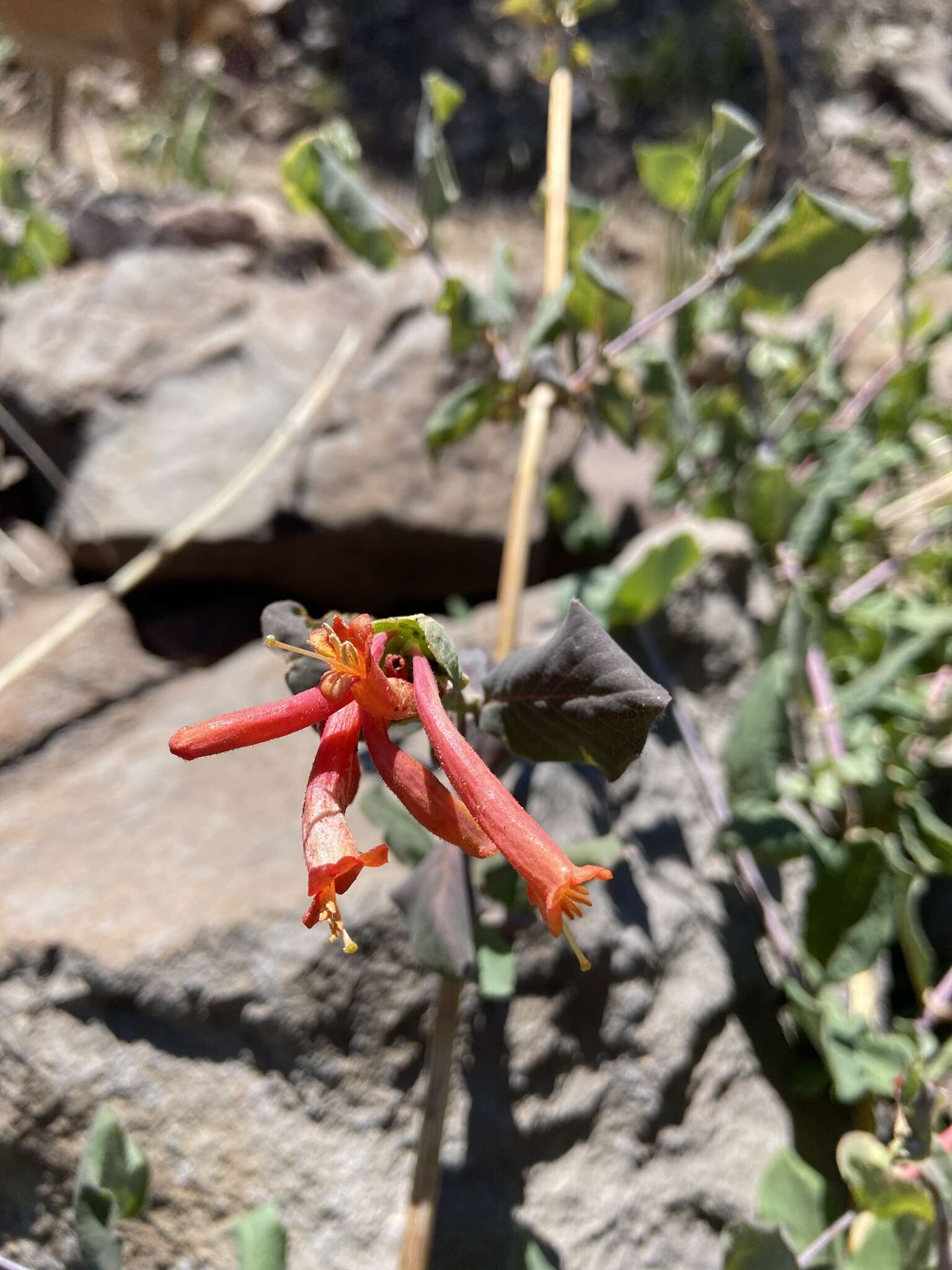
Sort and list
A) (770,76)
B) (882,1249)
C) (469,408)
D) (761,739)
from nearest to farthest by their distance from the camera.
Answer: (882,1249)
(761,739)
(469,408)
(770,76)

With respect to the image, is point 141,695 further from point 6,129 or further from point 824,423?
point 6,129

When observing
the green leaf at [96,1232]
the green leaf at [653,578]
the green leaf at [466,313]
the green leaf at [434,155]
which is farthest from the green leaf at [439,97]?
the green leaf at [96,1232]

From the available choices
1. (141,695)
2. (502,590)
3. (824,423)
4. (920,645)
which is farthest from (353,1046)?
(824,423)

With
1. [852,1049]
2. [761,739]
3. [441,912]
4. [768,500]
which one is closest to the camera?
[441,912]

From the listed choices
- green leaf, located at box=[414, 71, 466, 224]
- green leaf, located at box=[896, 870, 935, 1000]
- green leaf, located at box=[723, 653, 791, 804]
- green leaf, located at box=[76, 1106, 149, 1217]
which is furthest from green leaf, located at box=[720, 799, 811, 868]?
green leaf, located at box=[414, 71, 466, 224]

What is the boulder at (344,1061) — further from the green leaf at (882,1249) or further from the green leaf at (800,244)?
the green leaf at (800,244)

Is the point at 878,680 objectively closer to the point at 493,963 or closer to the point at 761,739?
the point at 761,739

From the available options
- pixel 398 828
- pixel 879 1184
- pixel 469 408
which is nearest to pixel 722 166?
pixel 469 408
